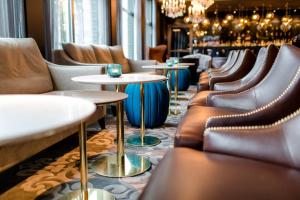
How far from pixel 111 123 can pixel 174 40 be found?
32.3ft

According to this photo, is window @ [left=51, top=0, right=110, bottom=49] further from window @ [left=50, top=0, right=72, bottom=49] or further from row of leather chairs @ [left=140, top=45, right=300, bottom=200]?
row of leather chairs @ [left=140, top=45, right=300, bottom=200]

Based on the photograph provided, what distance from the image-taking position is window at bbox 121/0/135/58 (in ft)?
23.8

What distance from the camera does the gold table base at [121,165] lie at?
2.07 m

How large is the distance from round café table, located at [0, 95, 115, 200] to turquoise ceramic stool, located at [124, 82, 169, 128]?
2223mm

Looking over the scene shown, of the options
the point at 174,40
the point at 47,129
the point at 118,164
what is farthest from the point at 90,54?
the point at 174,40

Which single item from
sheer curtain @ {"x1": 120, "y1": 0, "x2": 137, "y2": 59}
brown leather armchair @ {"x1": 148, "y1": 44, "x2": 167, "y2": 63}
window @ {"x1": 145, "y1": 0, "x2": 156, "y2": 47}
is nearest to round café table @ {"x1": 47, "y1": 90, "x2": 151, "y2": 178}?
sheer curtain @ {"x1": 120, "y1": 0, "x2": 137, "y2": 59}

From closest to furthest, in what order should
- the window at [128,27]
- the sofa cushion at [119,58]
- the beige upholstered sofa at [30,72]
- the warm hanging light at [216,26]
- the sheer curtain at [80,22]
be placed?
the beige upholstered sofa at [30,72]
the sheer curtain at [80,22]
the sofa cushion at [119,58]
the window at [128,27]
the warm hanging light at [216,26]

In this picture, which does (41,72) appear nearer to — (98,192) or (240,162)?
(98,192)

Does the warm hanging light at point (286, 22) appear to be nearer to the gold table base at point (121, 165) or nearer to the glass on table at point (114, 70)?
the glass on table at point (114, 70)

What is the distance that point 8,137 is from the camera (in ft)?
1.79

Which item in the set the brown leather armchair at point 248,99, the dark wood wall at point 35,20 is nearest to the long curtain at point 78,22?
the dark wood wall at point 35,20

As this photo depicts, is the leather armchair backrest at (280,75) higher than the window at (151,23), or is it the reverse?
the window at (151,23)

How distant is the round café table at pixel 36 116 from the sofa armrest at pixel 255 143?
57 cm

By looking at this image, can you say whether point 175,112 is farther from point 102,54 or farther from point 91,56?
point 102,54
